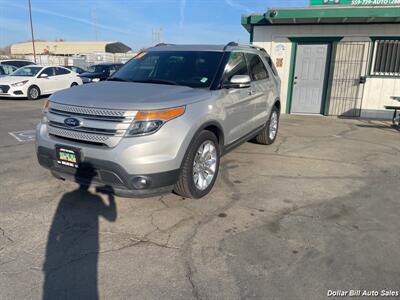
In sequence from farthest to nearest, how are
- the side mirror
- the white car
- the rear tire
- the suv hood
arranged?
the white car → the rear tire → the side mirror → the suv hood

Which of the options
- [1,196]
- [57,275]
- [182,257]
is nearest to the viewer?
[57,275]

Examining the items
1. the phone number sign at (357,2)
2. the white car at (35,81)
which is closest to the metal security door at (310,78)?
the phone number sign at (357,2)

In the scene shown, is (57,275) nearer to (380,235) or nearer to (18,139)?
(380,235)

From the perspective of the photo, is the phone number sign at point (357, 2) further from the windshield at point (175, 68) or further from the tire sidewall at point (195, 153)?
the tire sidewall at point (195, 153)

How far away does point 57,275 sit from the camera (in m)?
2.64

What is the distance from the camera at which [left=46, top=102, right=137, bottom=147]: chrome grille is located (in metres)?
3.20

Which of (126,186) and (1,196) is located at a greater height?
(126,186)

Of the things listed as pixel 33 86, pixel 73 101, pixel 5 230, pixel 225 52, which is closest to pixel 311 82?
pixel 225 52

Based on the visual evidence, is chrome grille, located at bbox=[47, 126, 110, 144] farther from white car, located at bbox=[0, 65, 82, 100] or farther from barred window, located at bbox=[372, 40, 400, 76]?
white car, located at bbox=[0, 65, 82, 100]

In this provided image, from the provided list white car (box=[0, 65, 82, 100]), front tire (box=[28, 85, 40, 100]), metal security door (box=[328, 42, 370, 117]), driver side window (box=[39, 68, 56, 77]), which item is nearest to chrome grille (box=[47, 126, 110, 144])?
metal security door (box=[328, 42, 370, 117])

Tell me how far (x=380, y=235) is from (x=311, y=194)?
44.1 inches

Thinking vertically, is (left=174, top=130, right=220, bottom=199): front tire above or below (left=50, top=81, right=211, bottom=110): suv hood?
below

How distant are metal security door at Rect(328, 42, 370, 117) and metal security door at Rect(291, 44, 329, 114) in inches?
13.7

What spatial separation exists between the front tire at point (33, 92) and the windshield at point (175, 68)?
1110 centimetres
